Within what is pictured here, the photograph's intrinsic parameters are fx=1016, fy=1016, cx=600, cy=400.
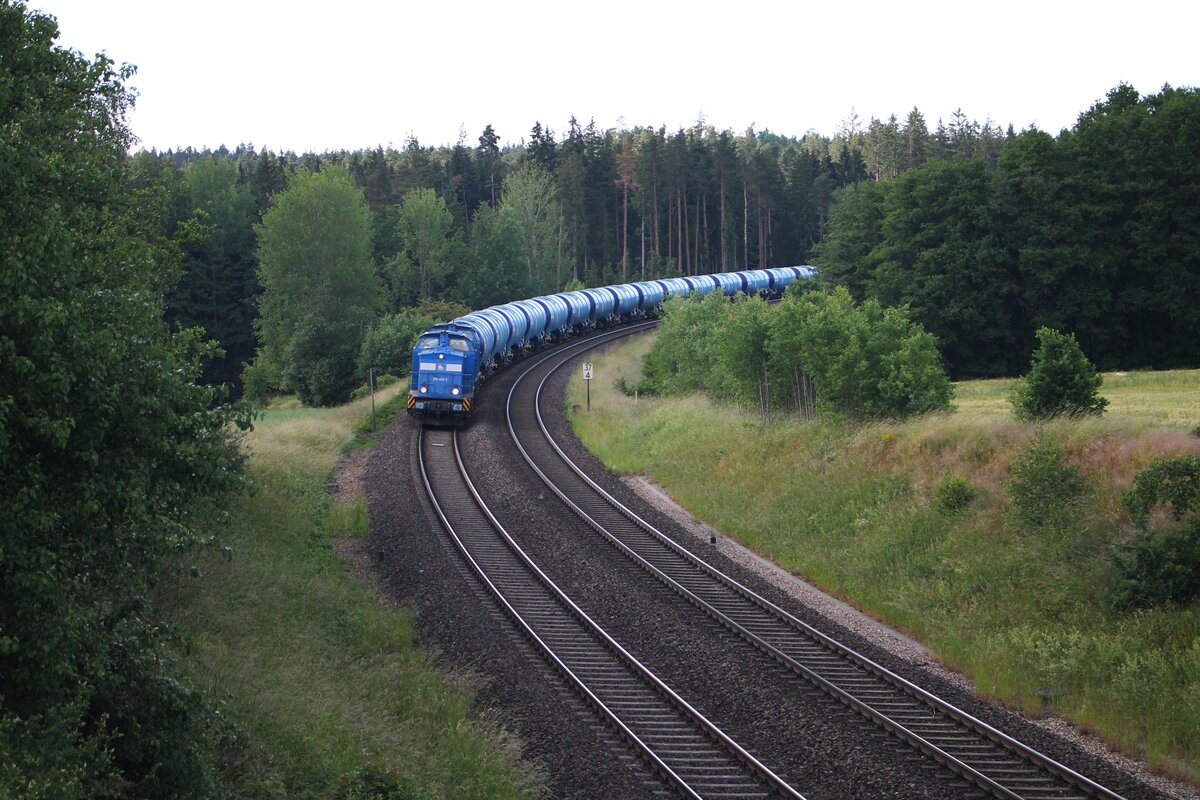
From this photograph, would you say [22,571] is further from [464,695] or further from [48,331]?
[464,695]

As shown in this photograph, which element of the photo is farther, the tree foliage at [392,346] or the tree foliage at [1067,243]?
the tree foliage at [392,346]

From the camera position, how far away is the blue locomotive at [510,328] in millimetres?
35406

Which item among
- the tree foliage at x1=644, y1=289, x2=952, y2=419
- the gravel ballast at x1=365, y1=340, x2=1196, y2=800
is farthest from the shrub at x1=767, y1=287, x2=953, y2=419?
the gravel ballast at x1=365, y1=340, x2=1196, y2=800

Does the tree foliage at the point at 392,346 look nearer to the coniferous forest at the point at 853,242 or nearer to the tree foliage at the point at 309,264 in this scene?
the coniferous forest at the point at 853,242

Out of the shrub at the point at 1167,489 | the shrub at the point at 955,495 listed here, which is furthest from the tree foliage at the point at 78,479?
the shrub at the point at 955,495

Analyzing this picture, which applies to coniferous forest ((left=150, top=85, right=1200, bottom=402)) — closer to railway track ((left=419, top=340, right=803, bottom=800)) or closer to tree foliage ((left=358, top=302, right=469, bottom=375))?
tree foliage ((left=358, top=302, right=469, bottom=375))

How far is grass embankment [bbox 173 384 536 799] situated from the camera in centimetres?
1135

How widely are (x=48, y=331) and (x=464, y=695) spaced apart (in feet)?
27.3

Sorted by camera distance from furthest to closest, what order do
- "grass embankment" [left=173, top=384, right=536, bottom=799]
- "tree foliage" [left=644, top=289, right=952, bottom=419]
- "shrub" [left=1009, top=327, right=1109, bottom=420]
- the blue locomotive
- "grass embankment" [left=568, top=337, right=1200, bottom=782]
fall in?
the blue locomotive, "tree foliage" [left=644, top=289, right=952, bottom=419], "shrub" [left=1009, top=327, right=1109, bottom=420], "grass embankment" [left=568, top=337, right=1200, bottom=782], "grass embankment" [left=173, top=384, right=536, bottom=799]

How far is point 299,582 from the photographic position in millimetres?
18609

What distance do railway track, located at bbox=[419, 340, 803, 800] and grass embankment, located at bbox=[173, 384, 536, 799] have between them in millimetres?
1874

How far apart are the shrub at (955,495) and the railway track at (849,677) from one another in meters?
4.95

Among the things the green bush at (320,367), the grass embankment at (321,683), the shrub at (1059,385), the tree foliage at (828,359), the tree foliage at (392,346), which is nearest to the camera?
the grass embankment at (321,683)

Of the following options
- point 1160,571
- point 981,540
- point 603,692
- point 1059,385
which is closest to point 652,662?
point 603,692
